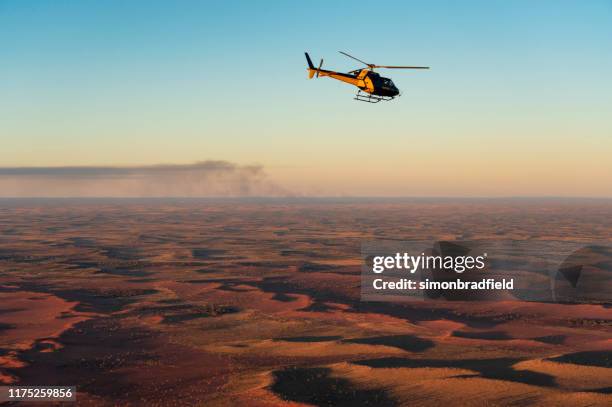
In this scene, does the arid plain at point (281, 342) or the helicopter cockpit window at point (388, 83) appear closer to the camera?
the arid plain at point (281, 342)

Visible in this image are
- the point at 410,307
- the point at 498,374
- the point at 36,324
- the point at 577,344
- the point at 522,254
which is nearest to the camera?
the point at 498,374

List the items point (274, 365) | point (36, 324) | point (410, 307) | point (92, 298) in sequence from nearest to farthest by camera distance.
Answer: point (274, 365)
point (36, 324)
point (410, 307)
point (92, 298)

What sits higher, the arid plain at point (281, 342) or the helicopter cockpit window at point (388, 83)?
the helicopter cockpit window at point (388, 83)

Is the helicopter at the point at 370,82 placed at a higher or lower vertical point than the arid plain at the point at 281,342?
higher

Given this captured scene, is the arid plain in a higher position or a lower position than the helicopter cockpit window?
lower

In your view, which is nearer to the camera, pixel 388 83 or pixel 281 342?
pixel 281 342

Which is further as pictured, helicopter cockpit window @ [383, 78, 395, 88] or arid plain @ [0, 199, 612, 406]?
helicopter cockpit window @ [383, 78, 395, 88]

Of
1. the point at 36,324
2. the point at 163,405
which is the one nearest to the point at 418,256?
the point at 36,324

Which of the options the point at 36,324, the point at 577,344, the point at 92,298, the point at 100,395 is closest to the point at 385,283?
the point at 577,344

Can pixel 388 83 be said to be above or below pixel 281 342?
above

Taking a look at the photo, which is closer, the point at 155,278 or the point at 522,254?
the point at 155,278

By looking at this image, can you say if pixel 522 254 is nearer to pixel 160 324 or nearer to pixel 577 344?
pixel 577 344
